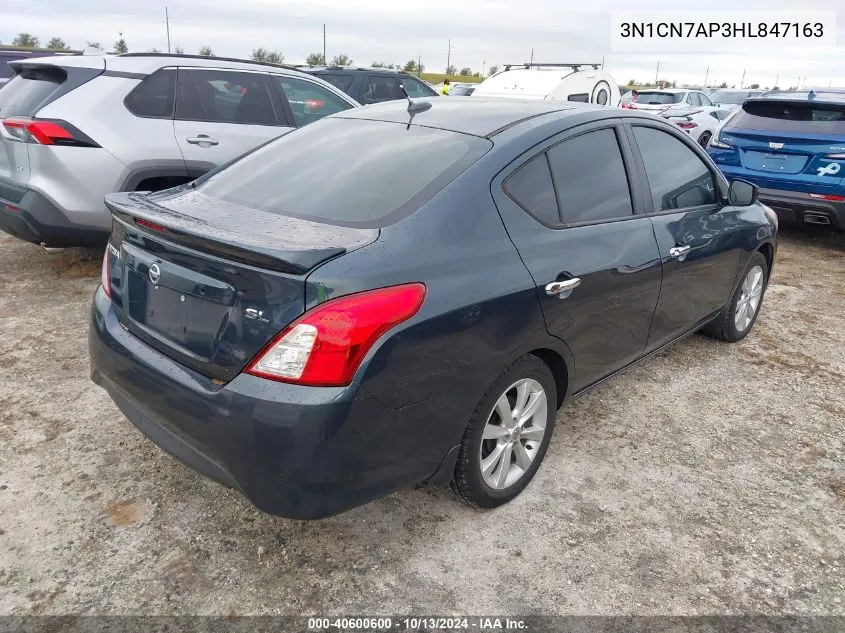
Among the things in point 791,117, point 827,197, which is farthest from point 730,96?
point 827,197

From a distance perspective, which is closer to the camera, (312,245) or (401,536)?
(312,245)

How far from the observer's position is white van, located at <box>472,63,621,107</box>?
12359 millimetres

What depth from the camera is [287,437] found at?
1960mm

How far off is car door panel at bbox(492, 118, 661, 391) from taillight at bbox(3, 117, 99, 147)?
11.4 feet

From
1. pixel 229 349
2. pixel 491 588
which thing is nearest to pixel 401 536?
pixel 491 588

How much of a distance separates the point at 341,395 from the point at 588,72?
12.6 m

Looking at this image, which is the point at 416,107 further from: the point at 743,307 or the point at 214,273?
the point at 743,307

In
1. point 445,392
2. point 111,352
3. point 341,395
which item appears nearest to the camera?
point 341,395

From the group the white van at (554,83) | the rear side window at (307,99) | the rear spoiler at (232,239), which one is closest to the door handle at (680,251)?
the rear spoiler at (232,239)

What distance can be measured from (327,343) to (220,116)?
13.0ft

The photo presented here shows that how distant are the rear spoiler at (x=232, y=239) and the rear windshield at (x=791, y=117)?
20.9 ft

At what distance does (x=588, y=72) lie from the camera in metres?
13.0

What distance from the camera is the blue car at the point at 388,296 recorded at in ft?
6.51

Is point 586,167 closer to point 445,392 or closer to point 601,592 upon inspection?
point 445,392
